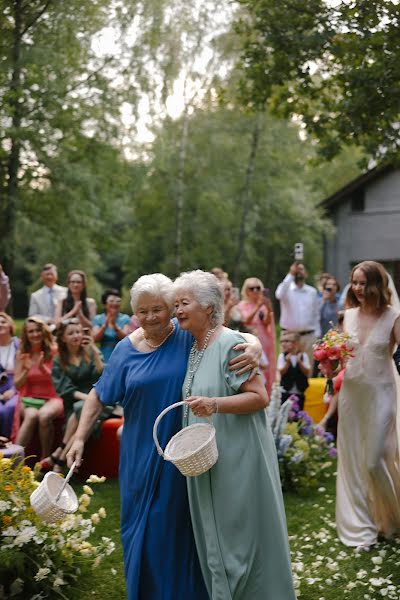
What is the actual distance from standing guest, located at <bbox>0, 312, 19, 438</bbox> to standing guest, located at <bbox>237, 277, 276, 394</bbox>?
391 cm

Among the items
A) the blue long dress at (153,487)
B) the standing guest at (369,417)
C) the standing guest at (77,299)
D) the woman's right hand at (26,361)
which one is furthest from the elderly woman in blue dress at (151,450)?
the standing guest at (77,299)

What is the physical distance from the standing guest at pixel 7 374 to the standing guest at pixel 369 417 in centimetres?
354

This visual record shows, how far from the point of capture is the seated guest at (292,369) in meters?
9.88

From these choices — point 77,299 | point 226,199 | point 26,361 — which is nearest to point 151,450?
point 26,361

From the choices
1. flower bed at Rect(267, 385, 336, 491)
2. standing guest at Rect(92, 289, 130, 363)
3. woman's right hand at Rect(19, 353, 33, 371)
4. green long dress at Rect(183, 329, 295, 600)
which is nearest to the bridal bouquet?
flower bed at Rect(267, 385, 336, 491)

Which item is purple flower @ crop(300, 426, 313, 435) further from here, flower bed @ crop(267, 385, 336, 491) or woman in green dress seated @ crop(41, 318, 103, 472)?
woman in green dress seated @ crop(41, 318, 103, 472)

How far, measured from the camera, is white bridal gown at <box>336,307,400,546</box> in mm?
6457

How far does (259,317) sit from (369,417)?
573cm

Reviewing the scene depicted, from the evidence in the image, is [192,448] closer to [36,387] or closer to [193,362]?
[193,362]

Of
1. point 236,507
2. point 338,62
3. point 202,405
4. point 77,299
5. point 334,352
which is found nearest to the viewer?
point 202,405

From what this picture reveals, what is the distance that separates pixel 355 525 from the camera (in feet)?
21.5

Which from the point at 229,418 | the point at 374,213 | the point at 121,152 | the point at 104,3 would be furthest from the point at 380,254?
the point at 229,418

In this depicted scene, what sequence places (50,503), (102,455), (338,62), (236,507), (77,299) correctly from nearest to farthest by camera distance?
(236,507) → (50,503) → (338,62) → (102,455) → (77,299)

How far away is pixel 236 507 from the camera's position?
4039mm
